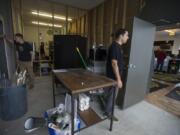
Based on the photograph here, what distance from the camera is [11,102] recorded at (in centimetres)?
198

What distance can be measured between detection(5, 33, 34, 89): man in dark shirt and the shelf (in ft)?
7.64

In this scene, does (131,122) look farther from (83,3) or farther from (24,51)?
(83,3)

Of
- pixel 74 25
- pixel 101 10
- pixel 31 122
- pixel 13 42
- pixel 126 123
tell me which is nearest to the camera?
pixel 31 122

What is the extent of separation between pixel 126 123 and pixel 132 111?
1.51ft

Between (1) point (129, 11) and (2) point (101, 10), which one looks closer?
(1) point (129, 11)

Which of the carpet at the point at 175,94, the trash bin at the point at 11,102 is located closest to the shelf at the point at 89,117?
the trash bin at the point at 11,102

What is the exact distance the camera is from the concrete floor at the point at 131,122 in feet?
5.88

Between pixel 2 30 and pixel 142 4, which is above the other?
pixel 142 4

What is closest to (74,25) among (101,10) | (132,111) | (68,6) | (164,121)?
(68,6)

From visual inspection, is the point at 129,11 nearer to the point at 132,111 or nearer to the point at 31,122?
the point at 132,111

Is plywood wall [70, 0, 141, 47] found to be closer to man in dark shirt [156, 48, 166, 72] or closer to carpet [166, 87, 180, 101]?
carpet [166, 87, 180, 101]

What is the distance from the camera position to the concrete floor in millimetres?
1791

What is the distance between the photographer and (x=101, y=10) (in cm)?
411

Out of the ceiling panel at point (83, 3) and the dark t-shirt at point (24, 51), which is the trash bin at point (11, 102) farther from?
the ceiling panel at point (83, 3)
